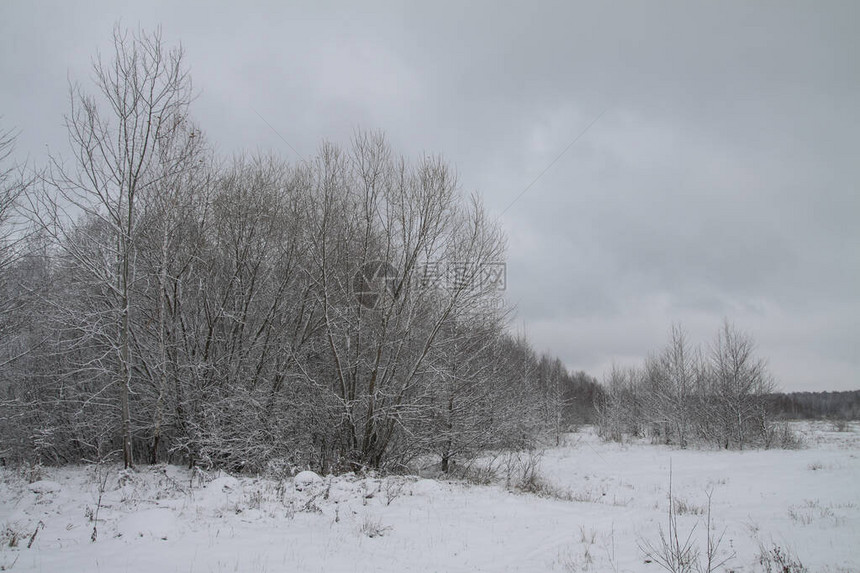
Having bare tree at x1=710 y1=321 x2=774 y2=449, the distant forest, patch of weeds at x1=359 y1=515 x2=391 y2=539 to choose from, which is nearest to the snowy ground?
patch of weeds at x1=359 y1=515 x2=391 y2=539

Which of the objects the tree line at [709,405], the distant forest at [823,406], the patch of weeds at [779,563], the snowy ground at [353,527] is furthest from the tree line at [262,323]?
the distant forest at [823,406]

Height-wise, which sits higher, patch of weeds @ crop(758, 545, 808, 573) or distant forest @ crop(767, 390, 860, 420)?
Result: patch of weeds @ crop(758, 545, 808, 573)

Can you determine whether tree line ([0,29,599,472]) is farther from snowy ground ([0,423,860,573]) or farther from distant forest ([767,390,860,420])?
distant forest ([767,390,860,420])

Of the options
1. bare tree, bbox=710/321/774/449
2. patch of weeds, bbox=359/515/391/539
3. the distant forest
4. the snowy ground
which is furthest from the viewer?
the distant forest

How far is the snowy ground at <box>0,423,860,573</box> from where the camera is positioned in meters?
5.40

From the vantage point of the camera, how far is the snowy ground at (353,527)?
540 cm

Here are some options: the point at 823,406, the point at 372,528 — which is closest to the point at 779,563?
the point at 372,528

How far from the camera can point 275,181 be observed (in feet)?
46.9

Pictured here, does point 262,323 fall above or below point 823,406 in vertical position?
above

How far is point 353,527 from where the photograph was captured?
6863 mm

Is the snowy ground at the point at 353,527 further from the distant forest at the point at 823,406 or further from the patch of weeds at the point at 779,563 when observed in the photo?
the distant forest at the point at 823,406

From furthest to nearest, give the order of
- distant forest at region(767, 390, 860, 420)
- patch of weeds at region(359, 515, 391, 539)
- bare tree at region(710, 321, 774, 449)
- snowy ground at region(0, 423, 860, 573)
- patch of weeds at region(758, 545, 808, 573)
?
1. distant forest at region(767, 390, 860, 420)
2. bare tree at region(710, 321, 774, 449)
3. patch of weeds at region(359, 515, 391, 539)
4. snowy ground at region(0, 423, 860, 573)
5. patch of weeds at region(758, 545, 808, 573)

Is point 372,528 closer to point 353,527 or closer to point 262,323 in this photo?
point 353,527

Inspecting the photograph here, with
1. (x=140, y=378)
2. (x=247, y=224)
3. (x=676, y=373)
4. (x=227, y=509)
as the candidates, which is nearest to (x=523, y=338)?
(x=676, y=373)
